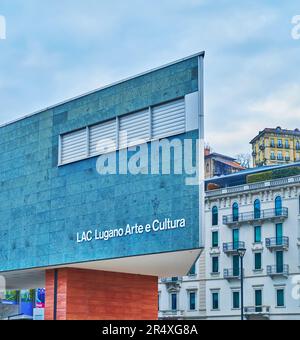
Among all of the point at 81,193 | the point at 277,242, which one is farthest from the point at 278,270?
the point at 81,193

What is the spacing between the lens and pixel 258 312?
63.9 m

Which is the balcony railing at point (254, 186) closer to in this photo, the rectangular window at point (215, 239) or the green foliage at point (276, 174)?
the green foliage at point (276, 174)

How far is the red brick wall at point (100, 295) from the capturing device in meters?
23.6

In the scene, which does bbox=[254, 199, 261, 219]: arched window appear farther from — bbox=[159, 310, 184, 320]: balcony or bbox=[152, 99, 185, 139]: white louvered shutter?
bbox=[152, 99, 185, 139]: white louvered shutter

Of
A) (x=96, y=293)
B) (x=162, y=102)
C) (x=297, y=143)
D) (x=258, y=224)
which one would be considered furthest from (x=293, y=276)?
(x=297, y=143)

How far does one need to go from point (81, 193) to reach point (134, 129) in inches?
126

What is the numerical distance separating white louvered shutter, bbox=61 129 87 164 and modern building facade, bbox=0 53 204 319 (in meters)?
0.04

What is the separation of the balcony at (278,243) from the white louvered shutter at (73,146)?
4393 centimetres

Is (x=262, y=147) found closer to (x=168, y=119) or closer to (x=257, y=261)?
(x=257, y=261)

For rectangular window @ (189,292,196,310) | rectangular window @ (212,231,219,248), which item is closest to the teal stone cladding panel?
rectangular window @ (212,231,219,248)

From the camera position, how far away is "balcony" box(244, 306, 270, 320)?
209ft

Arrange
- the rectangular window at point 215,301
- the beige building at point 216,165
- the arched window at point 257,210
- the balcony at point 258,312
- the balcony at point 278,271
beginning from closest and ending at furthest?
the balcony at point 278,271
the balcony at point 258,312
the arched window at point 257,210
the rectangular window at point 215,301
the beige building at point 216,165

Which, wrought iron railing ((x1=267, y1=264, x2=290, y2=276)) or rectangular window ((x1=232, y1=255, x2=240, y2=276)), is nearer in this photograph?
wrought iron railing ((x1=267, y1=264, x2=290, y2=276))

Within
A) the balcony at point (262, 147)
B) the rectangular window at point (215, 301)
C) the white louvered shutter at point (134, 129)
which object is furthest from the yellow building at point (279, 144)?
the white louvered shutter at point (134, 129)
